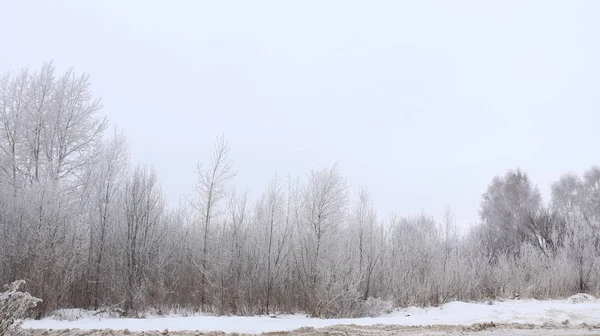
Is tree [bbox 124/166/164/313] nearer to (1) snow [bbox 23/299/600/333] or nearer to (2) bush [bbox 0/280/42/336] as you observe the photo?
(1) snow [bbox 23/299/600/333]

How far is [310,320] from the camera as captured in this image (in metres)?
12.6

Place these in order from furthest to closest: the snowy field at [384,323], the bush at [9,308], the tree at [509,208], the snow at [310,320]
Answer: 1. the tree at [509,208]
2. the snow at [310,320]
3. the snowy field at [384,323]
4. the bush at [9,308]

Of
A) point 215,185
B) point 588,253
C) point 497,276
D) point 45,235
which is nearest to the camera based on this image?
point 45,235

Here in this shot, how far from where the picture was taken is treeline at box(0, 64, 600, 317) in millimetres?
13789

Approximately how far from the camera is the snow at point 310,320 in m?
11.1

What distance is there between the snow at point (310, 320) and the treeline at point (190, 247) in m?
1.32

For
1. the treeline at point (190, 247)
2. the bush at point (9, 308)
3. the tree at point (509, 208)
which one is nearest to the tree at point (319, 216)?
the treeline at point (190, 247)

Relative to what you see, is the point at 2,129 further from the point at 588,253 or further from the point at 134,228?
the point at 588,253

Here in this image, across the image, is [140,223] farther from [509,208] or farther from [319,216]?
[509,208]

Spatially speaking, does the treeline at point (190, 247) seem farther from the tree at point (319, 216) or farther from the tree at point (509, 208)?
the tree at point (509, 208)

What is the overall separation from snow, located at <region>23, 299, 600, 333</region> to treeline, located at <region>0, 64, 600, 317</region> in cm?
132

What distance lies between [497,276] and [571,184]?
98.8ft

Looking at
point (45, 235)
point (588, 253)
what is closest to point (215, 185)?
point (45, 235)

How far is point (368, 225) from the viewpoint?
1795cm
